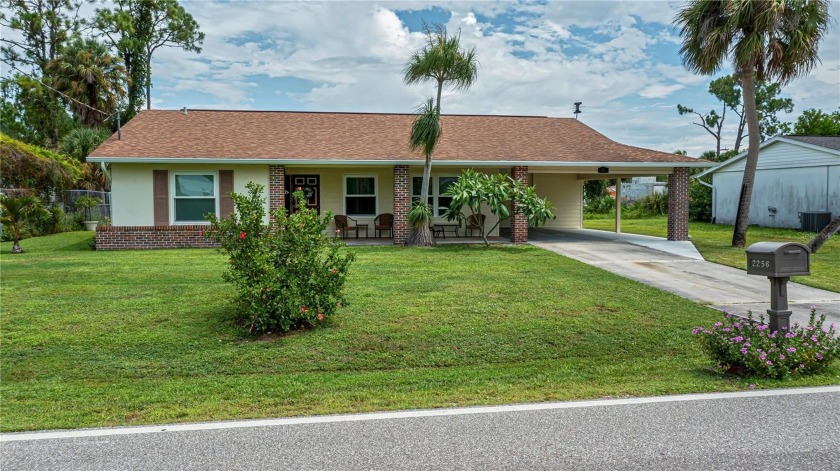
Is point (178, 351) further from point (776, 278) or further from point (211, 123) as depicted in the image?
point (211, 123)

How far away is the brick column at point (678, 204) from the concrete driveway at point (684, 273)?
1.60 ft

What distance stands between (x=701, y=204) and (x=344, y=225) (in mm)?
19249

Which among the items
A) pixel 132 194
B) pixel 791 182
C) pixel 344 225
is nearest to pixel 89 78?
pixel 132 194

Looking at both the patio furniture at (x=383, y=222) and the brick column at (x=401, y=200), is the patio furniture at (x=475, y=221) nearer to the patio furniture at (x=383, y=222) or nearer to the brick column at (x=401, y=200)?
the brick column at (x=401, y=200)

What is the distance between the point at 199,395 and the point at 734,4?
15.4 meters

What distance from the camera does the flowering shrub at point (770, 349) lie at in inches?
211

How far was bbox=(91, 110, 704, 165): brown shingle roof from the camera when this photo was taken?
657 inches

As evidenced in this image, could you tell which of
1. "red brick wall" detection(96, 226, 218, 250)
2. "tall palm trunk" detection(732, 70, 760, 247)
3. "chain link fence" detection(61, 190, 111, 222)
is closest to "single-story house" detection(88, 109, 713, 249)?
"red brick wall" detection(96, 226, 218, 250)

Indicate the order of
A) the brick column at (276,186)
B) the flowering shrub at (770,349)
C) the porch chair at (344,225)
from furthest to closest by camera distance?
the porch chair at (344,225) < the brick column at (276,186) < the flowering shrub at (770,349)

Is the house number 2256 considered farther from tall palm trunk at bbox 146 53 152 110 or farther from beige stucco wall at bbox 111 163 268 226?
tall palm trunk at bbox 146 53 152 110

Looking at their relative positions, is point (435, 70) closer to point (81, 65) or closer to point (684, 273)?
point (684, 273)

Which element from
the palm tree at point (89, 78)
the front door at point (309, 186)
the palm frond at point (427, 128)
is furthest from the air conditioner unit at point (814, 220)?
the palm tree at point (89, 78)

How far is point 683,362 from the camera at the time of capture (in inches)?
243

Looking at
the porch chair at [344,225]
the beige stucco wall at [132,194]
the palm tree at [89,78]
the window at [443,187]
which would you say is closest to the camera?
the beige stucco wall at [132,194]
